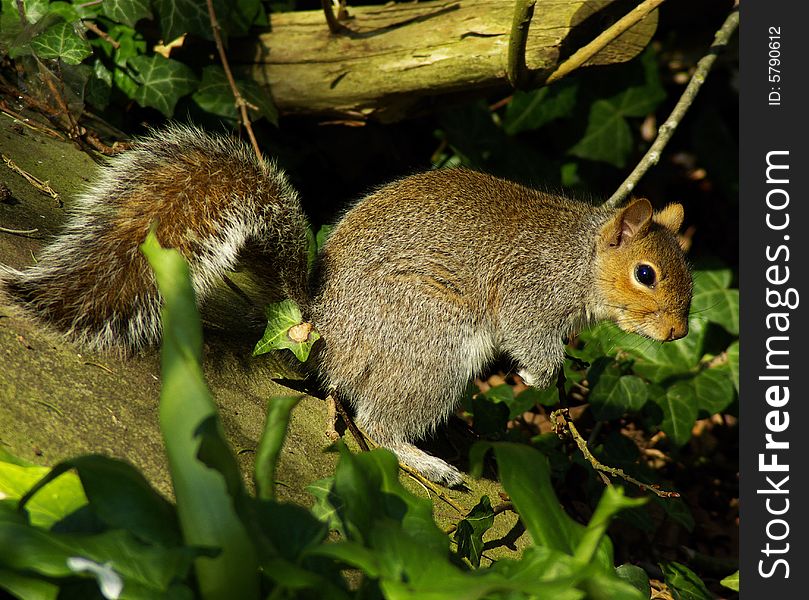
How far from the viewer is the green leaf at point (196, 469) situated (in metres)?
1.13

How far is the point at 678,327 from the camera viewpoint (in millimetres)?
2354

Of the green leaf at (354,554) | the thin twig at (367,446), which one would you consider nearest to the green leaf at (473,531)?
the thin twig at (367,446)

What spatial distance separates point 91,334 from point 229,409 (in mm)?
359

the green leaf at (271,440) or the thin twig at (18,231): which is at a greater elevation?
the thin twig at (18,231)

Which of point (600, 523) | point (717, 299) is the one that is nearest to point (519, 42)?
point (717, 299)

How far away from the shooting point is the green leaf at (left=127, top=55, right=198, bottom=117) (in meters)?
2.71

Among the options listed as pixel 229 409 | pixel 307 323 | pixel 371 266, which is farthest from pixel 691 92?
pixel 229 409

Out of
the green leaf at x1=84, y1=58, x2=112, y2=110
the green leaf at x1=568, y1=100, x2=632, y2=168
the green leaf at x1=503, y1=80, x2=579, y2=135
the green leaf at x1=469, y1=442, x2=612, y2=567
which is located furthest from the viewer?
the green leaf at x1=568, y1=100, x2=632, y2=168

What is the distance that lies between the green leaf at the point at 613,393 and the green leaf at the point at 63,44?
1861 millimetres

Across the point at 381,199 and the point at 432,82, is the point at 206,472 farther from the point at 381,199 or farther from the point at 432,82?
the point at 432,82

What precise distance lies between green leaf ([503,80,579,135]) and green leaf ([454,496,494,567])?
1943 millimetres

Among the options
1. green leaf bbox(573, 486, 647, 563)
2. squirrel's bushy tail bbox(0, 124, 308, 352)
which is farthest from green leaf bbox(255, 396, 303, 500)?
squirrel's bushy tail bbox(0, 124, 308, 352)

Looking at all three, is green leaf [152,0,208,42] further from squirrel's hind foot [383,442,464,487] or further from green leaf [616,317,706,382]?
green leaf [616,317,706,382]

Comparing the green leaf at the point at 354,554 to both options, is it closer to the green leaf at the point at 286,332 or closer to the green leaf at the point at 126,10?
the green leaf at the point at 286,332
